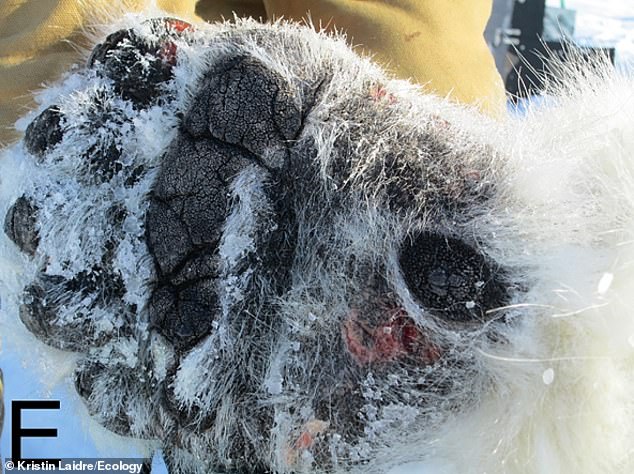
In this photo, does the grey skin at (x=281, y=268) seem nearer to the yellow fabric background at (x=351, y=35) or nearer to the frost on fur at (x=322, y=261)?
the frost on fur at (x=322, y=261)

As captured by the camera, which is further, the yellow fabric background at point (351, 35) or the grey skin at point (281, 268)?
the yellow fabric background at point (351, 35)

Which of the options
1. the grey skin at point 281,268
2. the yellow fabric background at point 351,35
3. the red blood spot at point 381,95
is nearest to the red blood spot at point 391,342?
the grey skin at point 281,268

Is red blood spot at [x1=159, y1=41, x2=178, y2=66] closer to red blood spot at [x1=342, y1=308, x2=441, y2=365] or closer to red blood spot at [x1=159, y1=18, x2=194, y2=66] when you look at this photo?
red blood spot at [x1=159, y1=18, x2=194, y2=66]

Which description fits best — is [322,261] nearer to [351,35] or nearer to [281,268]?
[281,268]

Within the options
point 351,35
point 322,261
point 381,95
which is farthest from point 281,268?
point 351,35

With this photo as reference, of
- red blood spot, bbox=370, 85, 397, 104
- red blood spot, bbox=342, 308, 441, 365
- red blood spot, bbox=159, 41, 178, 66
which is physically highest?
red blood spot, bbox=159, 41, 178, 66

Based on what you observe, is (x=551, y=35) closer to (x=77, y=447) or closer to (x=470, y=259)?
(x=77, y=447)

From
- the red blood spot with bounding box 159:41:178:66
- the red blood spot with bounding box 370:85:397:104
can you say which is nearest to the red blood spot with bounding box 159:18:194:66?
the red blood spot with bounding box 159:41:178:66

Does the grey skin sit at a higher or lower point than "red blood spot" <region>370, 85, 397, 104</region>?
lower
